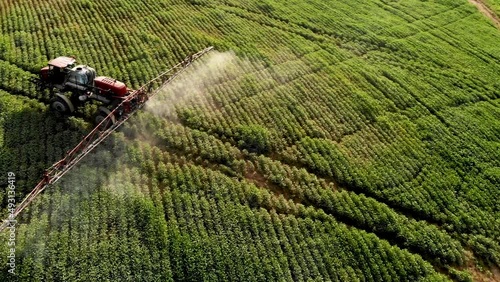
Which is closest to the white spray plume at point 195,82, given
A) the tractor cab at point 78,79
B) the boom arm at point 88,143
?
the boom arm at point 88,143

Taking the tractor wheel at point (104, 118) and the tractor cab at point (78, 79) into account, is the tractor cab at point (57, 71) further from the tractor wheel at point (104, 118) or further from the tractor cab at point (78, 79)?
the tractor wheel at point (104, 118)

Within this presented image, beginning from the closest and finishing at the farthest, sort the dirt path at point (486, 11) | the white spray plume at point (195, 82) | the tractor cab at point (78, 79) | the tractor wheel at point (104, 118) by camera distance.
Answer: the tractor wheel at point (104, 118)
the tractor cab at point (78, 79)
the white spray plume at point (195, 82)
the dirt path at point (486, 11)

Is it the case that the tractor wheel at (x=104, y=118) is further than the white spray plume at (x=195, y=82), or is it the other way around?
the white spray plume at (x=195, y=82)

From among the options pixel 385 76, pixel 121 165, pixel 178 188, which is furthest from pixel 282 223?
pixel 385 76

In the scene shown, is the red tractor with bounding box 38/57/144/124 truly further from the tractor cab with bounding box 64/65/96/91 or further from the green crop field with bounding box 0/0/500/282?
the green crop field with bounding box 0/0/500/282

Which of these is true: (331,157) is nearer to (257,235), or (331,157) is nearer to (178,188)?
(257,235)
